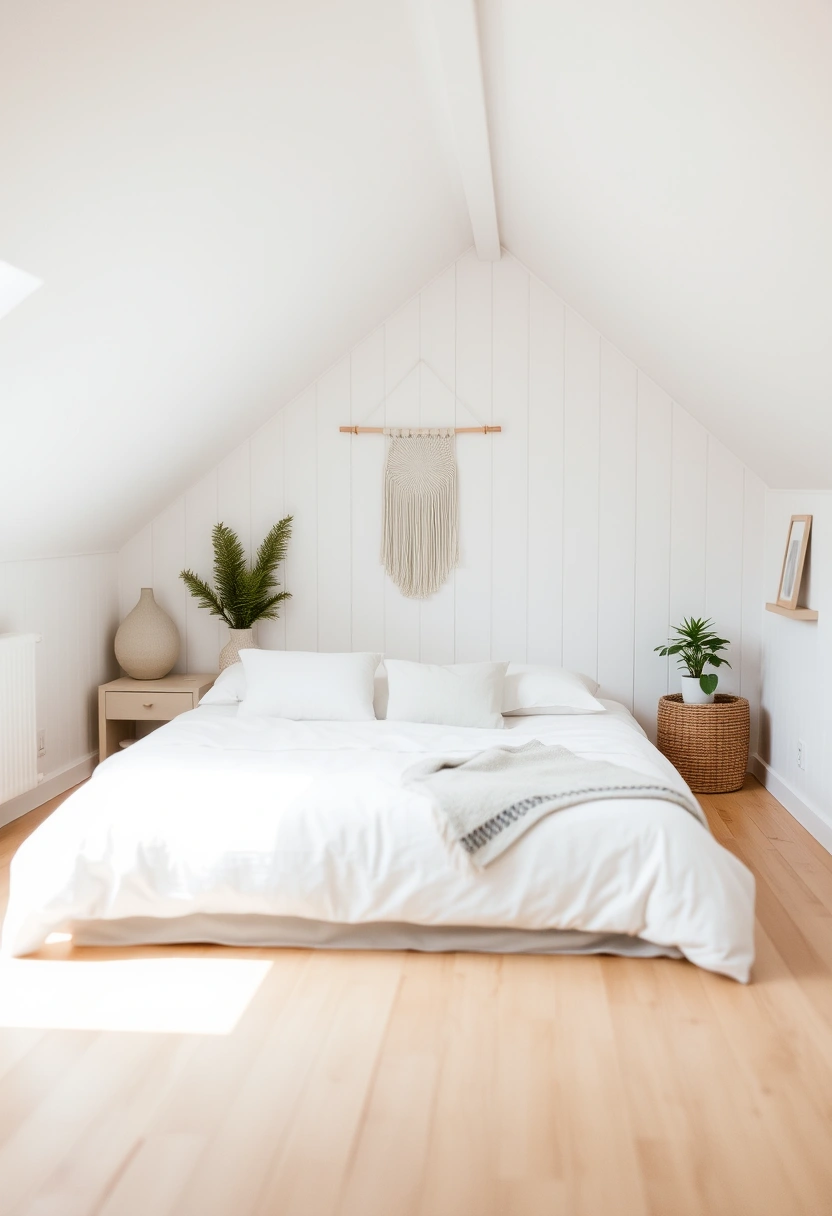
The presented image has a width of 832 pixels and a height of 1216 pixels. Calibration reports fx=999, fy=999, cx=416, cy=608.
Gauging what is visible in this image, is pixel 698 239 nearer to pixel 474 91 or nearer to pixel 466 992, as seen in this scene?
pixel 474 91

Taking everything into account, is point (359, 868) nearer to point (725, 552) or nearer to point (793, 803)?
point (793, 803)

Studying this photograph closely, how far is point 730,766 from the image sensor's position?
4492 mm

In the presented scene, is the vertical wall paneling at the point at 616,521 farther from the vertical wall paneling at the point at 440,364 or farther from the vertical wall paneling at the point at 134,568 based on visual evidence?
the vertical wall paneling at the point at 134,568

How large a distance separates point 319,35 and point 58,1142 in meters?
2.61

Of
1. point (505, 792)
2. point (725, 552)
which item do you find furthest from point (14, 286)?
point (725, 552)

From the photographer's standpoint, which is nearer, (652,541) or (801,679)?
(801,679)

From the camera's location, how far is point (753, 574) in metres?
4.86

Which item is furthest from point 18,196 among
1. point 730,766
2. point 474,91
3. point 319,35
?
point 730,766

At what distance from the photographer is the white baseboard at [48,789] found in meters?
4.09

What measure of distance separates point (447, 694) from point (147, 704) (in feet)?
5.08

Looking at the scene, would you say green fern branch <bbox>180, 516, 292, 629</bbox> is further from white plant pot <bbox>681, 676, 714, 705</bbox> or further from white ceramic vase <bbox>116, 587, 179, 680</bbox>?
white plant pot <bbox>681, 676, 714, 705</bbox>

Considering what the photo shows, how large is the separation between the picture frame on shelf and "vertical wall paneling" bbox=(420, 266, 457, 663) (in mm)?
1572

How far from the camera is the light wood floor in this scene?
5.92 ft

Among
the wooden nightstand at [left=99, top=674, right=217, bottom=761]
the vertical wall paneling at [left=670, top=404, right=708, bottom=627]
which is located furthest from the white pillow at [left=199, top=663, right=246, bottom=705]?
the vertical wall paneling at [left=670, top=404, right=708, bottom=627]
